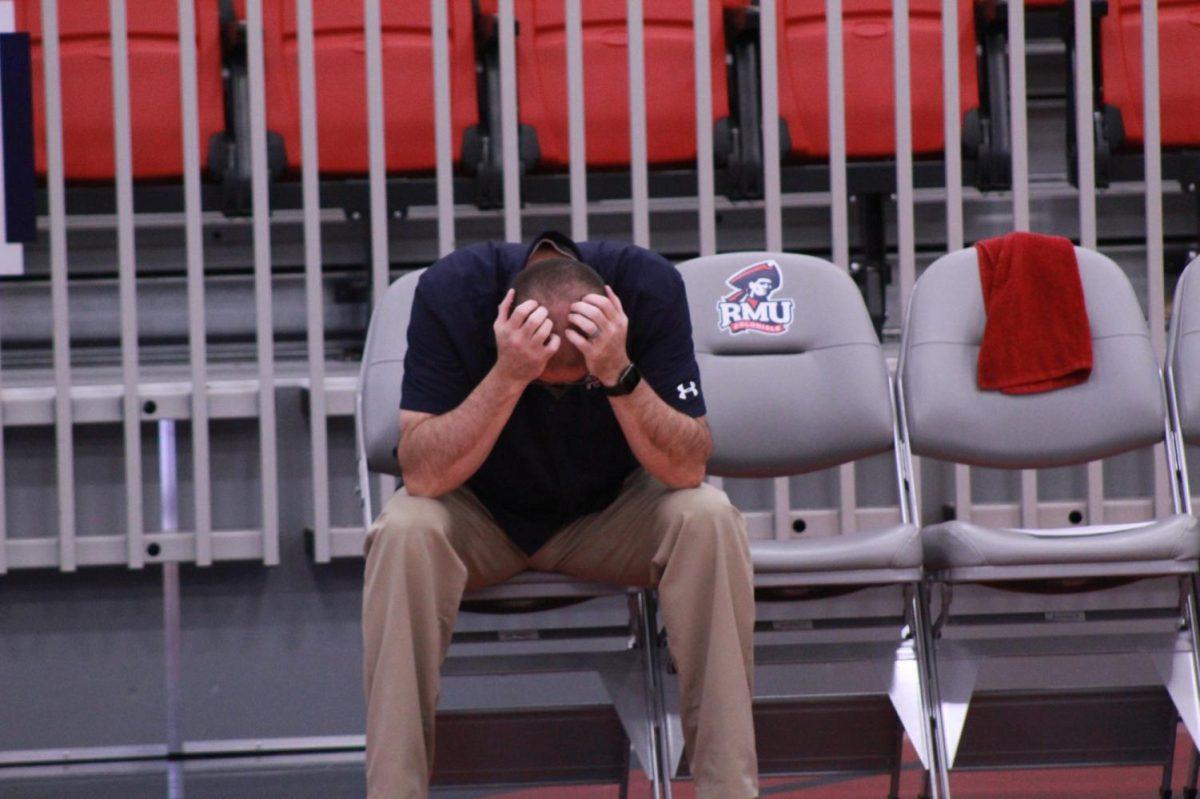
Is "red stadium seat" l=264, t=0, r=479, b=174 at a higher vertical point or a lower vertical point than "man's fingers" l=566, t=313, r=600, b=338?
higher

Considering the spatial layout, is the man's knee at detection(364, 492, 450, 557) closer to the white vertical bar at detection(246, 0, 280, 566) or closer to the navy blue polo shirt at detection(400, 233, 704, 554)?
the navy blue polo shirt at detection(400, 233, 704, 554)

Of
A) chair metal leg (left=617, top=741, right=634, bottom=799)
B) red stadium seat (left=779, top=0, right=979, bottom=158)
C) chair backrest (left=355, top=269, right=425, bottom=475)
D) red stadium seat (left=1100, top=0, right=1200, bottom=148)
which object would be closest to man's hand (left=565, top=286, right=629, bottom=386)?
chair backrest (left=355, top=269, right=425, bottom=475)

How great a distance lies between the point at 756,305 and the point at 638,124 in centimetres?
83

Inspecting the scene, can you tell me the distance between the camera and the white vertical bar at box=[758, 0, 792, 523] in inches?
130

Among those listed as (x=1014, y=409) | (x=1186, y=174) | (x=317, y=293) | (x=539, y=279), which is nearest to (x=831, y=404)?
(x=1014, y=409)

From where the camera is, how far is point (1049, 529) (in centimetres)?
256

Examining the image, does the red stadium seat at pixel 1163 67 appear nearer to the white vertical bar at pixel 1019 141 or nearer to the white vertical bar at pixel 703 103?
the white vertical bar at pixel 1019 141

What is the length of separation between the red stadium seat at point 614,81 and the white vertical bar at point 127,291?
97 cm

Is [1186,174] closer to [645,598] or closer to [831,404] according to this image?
[831,404]

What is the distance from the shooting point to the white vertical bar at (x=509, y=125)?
3.34m

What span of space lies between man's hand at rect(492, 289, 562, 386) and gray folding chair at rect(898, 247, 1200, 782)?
76 cm

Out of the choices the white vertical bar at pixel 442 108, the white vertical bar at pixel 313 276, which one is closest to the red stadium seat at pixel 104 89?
the white vertical bar at pixel 313 276

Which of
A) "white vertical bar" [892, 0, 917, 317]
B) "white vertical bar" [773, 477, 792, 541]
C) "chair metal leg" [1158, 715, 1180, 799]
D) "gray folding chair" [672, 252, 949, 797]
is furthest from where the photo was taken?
"white vertical bar" [892, 0, 917, 317]

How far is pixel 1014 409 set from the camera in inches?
105
